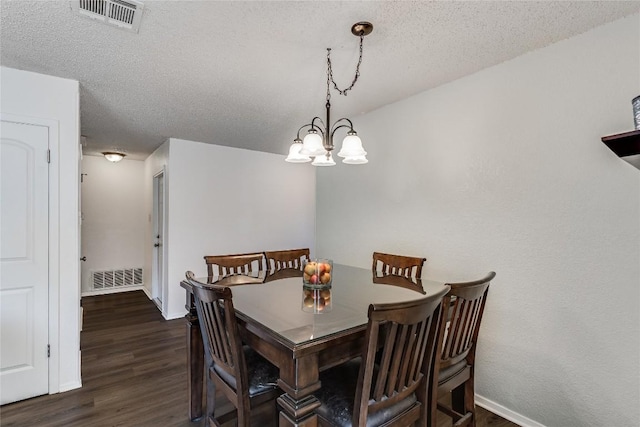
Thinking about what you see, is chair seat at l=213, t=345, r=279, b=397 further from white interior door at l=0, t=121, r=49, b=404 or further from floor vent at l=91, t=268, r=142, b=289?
floor vent at l=91, t=268, r=142, b=289

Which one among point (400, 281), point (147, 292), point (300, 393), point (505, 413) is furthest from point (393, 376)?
point (147, 292)

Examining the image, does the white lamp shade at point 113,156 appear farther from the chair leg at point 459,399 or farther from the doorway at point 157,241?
the chair leg at point 459,399

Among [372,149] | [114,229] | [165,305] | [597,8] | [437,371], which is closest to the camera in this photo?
[437,371]

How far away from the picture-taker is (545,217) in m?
1.89

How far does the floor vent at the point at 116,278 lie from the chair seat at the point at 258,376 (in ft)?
15.8

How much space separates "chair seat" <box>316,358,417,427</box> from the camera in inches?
46.7

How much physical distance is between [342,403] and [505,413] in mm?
1499

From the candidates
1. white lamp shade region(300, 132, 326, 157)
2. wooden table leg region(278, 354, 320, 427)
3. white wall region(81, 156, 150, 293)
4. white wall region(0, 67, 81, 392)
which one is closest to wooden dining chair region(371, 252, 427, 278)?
white lamp shade region(300, 132, 326, 157)

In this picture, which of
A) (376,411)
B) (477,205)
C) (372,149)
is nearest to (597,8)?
(477,205)

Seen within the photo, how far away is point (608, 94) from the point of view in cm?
166

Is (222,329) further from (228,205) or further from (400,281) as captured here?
(228,205)

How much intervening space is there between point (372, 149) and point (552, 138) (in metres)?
1.52

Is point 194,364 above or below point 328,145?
below

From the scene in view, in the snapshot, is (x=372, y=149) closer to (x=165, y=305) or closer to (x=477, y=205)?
(x=477, y=205)
